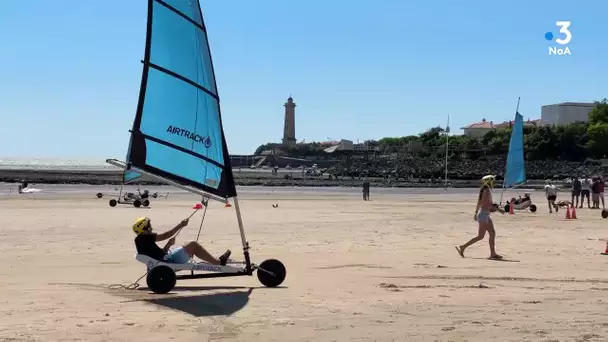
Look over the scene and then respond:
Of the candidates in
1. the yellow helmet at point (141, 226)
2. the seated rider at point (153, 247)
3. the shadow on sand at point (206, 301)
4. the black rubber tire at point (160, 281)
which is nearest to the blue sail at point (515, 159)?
the shadow on sand at point (206, 301)

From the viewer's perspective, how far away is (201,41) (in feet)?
28.4

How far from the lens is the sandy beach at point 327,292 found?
6422 millimetres

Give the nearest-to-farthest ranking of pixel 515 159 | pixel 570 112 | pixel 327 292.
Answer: pixel 327 292 → pixel 515 159 → pixel 570 112

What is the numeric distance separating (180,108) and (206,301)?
7.86 feet

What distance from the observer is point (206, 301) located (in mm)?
7988

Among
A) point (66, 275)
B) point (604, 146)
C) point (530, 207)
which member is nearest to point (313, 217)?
point (530, 207)

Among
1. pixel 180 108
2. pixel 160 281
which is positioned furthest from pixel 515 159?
pixel 160 281

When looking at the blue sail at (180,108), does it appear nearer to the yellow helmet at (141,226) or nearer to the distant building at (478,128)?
the yellow helmet at (141,226)

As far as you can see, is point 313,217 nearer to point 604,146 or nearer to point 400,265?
point 400,265

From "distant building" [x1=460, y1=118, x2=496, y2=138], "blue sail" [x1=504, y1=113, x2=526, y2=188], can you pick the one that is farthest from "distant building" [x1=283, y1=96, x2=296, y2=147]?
"blue sail" [x1=504, y1=113, x2=526, y2=188]

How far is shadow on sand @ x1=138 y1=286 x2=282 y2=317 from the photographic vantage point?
7375 mm

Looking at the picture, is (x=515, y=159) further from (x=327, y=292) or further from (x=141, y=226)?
(x=141, y=226)

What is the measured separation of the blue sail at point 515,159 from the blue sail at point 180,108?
864 inches

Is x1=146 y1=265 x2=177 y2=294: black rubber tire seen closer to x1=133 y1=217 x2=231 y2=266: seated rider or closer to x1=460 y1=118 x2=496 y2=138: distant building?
x1=133 y1=217 x2=231 y2=266: seated rider
